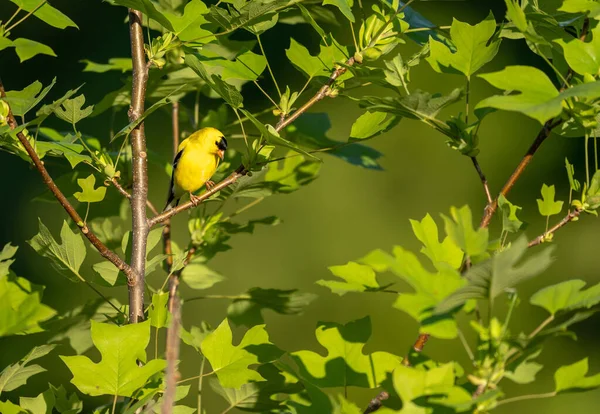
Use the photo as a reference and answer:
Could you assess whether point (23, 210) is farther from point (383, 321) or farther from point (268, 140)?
point (268, 140)

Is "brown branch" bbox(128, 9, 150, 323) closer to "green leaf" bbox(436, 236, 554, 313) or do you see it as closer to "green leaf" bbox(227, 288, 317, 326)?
"green leaf" bbox(227, 288, 317, 326)

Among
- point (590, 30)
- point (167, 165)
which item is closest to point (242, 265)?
point (167, 165)

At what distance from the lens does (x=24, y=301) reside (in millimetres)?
1211

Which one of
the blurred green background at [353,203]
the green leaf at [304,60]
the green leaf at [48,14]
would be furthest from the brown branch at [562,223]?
the blurred green background at [353,203]

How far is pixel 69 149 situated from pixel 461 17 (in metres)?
3.45

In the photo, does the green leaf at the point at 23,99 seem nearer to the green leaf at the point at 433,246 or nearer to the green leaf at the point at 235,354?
the green leaf at the point at 235,354

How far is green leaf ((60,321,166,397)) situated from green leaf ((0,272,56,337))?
238 mm

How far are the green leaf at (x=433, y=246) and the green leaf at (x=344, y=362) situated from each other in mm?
142

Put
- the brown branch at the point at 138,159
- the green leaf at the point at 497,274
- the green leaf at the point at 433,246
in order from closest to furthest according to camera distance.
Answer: the green leaf at the point at 497,274 < the green leaf at the point at 433,246 < the brown branch at the point at 138,159

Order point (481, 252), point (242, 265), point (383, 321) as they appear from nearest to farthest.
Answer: point (481, 252), point (383, 321), point (242, 265)

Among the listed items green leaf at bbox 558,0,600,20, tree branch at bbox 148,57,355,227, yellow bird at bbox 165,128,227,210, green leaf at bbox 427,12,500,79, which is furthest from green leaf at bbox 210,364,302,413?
yellow bird at bbox 165,128,227,210

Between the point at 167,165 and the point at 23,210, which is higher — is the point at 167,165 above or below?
above

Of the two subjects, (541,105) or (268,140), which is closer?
(541,105)

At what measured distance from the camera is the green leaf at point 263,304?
1478mm
